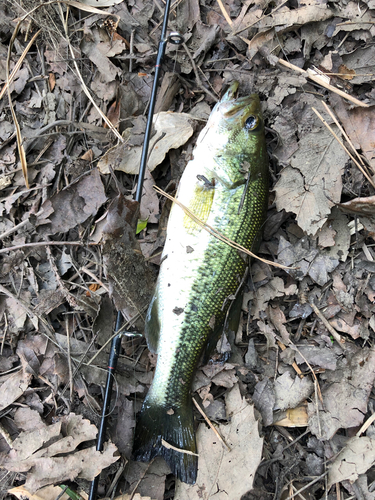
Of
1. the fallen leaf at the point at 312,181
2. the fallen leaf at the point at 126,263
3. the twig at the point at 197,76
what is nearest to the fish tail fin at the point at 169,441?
the fallen leaf at the point at 126,263

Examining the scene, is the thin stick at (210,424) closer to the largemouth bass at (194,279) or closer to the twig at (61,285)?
the largemouth bass at (194,279)

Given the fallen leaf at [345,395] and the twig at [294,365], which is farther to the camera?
the twig at [294,365]

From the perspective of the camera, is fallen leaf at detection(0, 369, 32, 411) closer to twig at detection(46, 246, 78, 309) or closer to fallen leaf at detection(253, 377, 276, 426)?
twig at detection(46, 246, 78, 309)

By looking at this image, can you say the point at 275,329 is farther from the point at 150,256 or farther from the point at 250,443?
the point at 150,256

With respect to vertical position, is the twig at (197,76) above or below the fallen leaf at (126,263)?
above

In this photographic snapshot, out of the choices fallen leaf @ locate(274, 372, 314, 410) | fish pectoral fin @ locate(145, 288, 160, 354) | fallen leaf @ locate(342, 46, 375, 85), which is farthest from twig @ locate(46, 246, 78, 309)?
fallen leaf @ locate(342, 46, 375, 85)

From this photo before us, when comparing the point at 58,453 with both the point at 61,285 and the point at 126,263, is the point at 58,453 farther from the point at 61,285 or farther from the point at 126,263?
the point at 126,263
